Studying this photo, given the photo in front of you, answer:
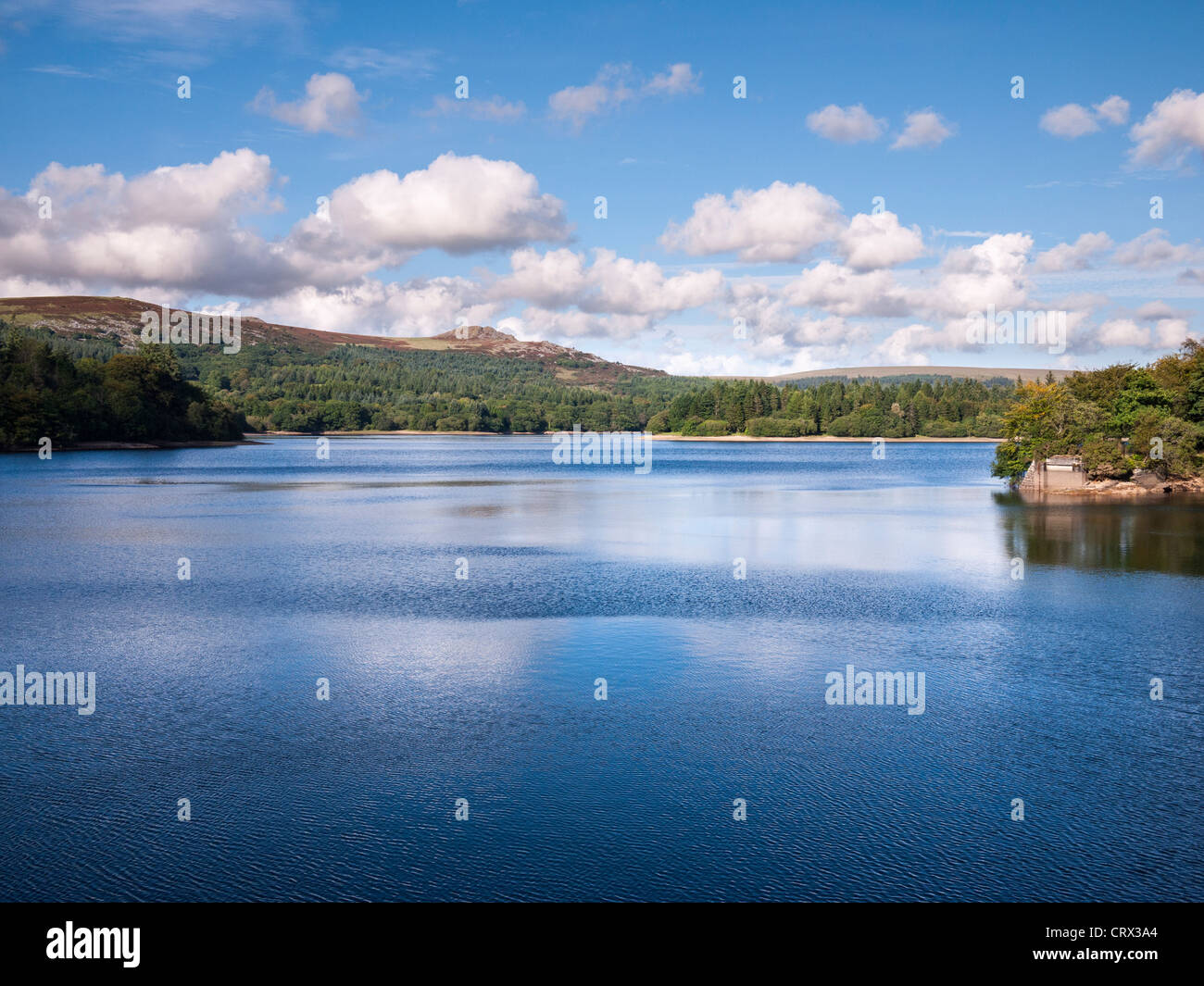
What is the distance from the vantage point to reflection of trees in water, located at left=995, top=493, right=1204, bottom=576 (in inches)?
1045

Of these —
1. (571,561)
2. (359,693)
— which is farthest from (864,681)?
(571,561)

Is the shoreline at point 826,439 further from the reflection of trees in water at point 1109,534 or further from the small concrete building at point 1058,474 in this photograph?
the reflection of trees in water at point 1109,534

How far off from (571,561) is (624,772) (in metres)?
16.3

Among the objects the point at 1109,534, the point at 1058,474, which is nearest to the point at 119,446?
the point at 1058,474

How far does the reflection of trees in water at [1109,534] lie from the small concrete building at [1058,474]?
26.9 feet

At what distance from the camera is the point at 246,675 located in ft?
46.8

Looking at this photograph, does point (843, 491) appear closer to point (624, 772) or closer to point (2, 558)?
point (2, 558)

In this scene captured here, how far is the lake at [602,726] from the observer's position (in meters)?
8.14

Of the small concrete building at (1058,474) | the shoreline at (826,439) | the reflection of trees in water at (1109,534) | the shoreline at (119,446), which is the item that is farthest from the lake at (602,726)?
the shoreline at (826,439)

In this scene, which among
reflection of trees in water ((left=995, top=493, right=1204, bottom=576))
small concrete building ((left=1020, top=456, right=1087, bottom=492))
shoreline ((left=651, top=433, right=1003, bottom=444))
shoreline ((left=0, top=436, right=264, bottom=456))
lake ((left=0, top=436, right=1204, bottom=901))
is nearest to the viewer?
lake ((left=0, top=436, right=1204, bottom=901))

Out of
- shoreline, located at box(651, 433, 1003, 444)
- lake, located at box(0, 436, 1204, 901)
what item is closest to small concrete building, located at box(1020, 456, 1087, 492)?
lake, located at box(0, 436, 1204, 901)

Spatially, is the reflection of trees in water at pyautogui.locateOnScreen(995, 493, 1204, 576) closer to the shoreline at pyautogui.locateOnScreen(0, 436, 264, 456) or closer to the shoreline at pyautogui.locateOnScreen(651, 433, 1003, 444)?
the shoreline at pyautogui.locateOnScreen(0, 436, 264, 456)

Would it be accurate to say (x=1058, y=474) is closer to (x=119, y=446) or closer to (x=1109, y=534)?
(x=1109, y=534)

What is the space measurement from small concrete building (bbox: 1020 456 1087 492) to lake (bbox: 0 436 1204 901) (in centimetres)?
2749
